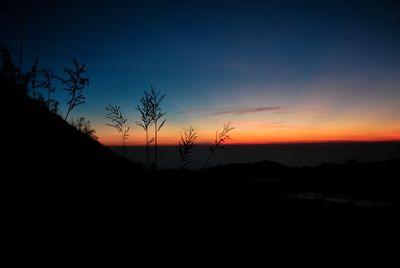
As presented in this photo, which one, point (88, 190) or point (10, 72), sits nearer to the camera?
point (88, 190)

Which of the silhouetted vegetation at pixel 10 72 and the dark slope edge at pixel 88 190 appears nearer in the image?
the dark slope edge at pixel 88 190

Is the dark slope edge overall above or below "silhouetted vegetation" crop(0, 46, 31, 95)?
below

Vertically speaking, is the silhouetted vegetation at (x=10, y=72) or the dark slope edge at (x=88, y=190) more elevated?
the silhouetted vegetation at (x=10, y=72)

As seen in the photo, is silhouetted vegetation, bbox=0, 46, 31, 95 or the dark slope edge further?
silhouetted vegetation, bbox=0, 46, 31, 95

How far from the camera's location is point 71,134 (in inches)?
255

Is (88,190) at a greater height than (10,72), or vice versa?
(10,72)

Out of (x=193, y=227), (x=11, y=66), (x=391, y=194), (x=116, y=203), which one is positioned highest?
(x=11, y=66)

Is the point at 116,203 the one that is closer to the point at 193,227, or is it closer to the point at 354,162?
the point at 193,227

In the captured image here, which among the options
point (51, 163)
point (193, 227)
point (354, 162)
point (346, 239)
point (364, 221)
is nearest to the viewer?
point (51, 163)

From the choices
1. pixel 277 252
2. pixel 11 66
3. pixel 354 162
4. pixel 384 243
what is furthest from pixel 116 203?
pixel 354 162

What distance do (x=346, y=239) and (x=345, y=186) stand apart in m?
14.3

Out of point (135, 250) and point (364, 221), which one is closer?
point (135, 250)

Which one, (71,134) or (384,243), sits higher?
(71,134)

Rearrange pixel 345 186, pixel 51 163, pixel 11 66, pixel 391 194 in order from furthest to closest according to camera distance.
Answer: pixel 345 186 → pixel 391 194 → pixel 11 66 → pixel 51 163
